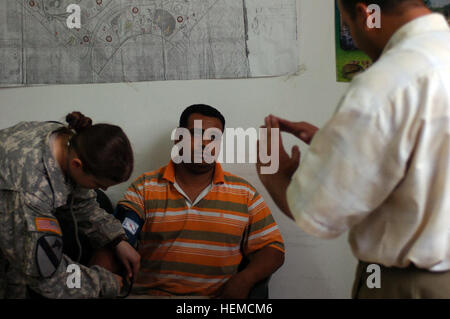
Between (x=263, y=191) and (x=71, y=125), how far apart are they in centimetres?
113

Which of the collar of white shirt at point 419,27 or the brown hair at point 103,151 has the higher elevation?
the collar of white shirt at point 419,27

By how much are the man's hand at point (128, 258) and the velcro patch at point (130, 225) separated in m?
0.21

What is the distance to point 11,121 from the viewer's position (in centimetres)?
210

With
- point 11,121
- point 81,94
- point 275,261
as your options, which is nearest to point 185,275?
Result: point 275,261

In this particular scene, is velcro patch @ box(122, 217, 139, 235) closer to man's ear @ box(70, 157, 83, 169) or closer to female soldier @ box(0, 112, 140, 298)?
female soldier @ box(0, 112, 140, 298)

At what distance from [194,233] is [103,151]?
0.77 meters

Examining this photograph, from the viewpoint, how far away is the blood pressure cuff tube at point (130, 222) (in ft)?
5.49

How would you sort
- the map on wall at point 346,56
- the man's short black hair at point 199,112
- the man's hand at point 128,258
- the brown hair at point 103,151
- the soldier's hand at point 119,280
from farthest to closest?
the map on wall at point 346,56, the man's short black hair at point 199,112, the man's hand at point 128,258, the soldier's hand at point 119,280, the brown hair at point 103,151

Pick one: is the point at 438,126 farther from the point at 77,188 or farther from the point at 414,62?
the point at 77,188

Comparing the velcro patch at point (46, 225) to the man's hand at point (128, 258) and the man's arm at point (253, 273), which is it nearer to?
the man's hand at point (128, 258)

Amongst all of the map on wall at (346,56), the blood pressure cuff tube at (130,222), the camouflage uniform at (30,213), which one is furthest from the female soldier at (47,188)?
the map on wall at (346,56)

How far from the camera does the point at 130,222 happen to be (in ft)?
5.59

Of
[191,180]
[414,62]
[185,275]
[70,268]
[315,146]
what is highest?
[414,62]

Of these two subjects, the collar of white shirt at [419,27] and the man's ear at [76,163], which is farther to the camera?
the man's ear at [76,163]
